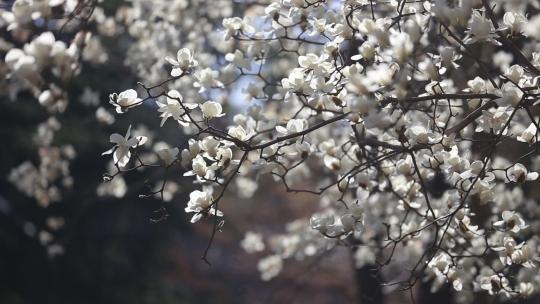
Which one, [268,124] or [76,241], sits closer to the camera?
[268,124]

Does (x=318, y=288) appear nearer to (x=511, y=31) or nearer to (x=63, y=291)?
(x=63, y=291)

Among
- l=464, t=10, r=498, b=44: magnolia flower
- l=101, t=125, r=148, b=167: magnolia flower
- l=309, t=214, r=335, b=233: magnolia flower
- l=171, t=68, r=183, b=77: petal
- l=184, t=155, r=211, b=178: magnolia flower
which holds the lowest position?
l=309, t=214, r=335, b=233: magnolia flower

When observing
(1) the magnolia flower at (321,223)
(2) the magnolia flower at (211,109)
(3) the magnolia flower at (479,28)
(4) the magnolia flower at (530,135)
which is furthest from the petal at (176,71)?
(4) the magnolia flower at (530,135)

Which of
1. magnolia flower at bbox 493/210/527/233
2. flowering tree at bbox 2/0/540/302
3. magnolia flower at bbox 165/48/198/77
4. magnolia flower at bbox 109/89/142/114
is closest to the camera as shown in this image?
flowering tree at bbox 2/0/540/302

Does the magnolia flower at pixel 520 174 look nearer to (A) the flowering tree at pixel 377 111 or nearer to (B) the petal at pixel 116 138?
(A) the flowering tree at pixel 377 111

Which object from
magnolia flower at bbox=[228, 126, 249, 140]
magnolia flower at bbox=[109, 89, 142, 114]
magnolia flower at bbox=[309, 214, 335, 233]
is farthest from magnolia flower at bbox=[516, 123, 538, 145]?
magnolia flower at bbox=[109, 89, 142, 114]

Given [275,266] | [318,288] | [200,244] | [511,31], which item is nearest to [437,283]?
[511,31]

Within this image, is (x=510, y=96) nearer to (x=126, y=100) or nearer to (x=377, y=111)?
(x=377, y=111)

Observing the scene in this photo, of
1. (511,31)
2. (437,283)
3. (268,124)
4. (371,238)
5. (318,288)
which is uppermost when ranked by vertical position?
(511,31)

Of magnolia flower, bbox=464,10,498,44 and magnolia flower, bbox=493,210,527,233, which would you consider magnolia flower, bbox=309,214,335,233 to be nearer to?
magnolia flower, bbox=493,210,527,233
